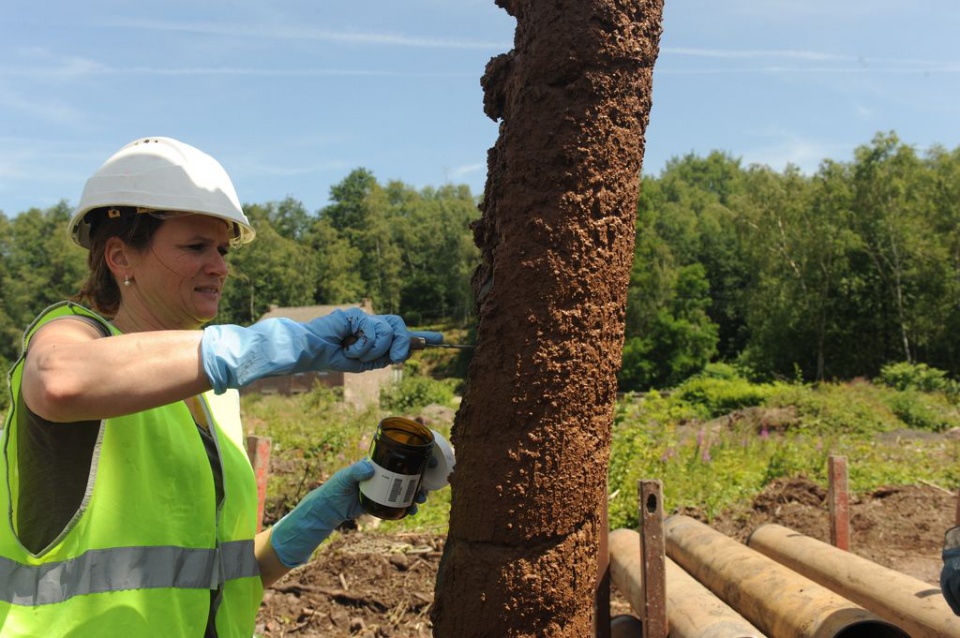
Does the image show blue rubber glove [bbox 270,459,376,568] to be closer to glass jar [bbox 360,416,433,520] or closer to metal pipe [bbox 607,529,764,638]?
glass jar [bbox 360,416,433,520]

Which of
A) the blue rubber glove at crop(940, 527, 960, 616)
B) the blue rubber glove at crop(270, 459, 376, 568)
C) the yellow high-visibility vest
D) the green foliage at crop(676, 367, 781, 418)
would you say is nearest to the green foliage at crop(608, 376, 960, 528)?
the blue rubber glove at crop(940, 527, 960, 616)

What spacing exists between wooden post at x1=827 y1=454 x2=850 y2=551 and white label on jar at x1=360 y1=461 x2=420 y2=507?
14.3 ft

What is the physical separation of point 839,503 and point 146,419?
5.37 m

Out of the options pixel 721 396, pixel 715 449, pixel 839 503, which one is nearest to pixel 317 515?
pixel 839 503

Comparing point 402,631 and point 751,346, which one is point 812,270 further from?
point 402,631

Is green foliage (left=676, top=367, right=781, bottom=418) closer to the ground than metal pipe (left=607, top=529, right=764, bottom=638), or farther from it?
closer to the ground

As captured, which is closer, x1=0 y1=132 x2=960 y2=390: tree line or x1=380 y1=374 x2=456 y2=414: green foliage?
x1=380 y1=374 x2=456 y2=414: green foliage

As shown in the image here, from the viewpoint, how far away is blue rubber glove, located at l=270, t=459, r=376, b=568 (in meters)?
2.51

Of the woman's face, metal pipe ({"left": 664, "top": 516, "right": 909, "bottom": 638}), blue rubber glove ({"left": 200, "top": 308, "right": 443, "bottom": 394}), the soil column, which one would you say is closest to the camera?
blue rubber glove ({"left": 200, "top": 308, "right": 443, "bottom": 394})

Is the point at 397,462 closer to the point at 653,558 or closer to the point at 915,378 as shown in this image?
the point at 653,558

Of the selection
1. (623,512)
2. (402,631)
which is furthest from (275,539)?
(623,512)

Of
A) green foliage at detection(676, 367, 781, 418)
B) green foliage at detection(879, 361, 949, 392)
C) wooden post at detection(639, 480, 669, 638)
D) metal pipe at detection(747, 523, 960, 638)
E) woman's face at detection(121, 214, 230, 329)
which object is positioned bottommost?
green foliage at detection(676, 367, 781, 418)

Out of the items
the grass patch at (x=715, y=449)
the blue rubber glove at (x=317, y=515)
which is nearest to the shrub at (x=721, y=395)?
the grass patch at (x=715, y=449)

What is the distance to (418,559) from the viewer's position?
20.3 feet
